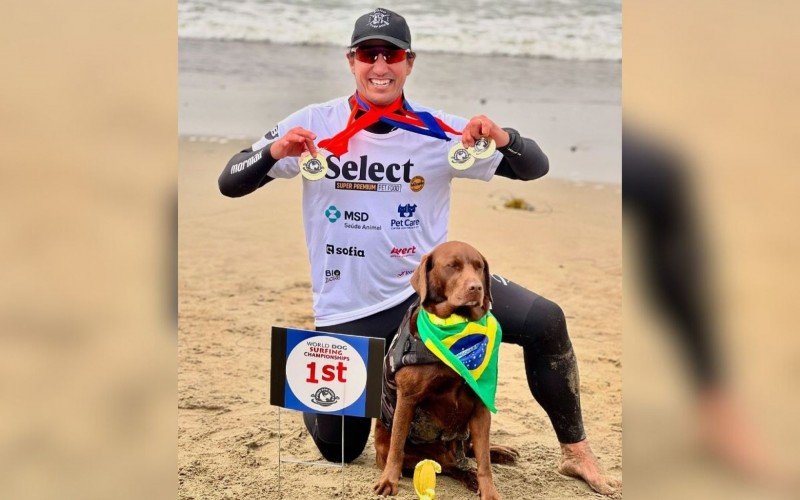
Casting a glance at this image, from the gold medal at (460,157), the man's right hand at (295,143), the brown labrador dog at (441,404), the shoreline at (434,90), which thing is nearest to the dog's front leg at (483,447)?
the brown labrador dog at (441,404)

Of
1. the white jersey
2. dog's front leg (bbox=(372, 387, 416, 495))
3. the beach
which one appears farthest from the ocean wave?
dog's front leg (bbox=(372, 387, 416, 495))

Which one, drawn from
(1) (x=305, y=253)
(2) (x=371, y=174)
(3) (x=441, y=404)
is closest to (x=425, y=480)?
(3) (x=441, y=404)

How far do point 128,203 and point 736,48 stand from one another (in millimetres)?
2034

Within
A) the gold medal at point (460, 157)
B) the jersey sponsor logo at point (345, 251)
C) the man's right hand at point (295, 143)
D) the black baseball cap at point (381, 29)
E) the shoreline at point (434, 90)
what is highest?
the shoreline at point (434, 90)

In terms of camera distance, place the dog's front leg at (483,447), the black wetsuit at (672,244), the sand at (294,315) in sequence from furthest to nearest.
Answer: the sand at (294,315) → the dog's front leg at (483,447) → the black wetsuit at (672,244)

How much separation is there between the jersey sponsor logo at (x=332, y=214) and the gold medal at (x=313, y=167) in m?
0.24

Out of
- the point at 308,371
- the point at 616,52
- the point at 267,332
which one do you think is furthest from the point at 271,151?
the point at 616,52

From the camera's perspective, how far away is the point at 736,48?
3309 mm

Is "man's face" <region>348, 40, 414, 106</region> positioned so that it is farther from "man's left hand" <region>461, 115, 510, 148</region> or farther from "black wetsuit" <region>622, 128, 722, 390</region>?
"black wetsuit" <region>622, 128, 722, 390</region>

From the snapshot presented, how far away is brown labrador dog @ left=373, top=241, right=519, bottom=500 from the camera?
11.5 feet

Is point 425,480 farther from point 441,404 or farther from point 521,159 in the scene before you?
point 521,159

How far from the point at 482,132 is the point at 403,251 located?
1.85 ft

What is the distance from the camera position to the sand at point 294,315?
410 cm

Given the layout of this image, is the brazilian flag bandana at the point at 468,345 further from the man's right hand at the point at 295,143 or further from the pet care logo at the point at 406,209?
the man's right hand at the point at 295,143
